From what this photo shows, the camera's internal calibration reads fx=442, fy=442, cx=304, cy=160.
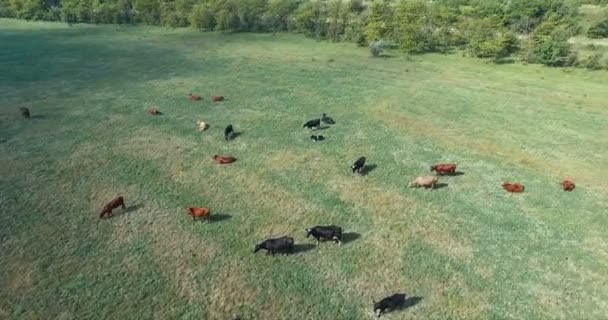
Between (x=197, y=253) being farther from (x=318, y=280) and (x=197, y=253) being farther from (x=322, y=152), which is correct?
(x=322, y=152)

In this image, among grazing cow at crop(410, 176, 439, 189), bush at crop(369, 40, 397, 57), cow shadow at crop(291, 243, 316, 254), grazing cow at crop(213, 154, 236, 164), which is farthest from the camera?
bush at crop(369, 40, 397, 57)

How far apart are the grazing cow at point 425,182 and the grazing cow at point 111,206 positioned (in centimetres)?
1402

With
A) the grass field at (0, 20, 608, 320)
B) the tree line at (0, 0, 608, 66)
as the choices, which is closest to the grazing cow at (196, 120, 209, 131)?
the grass field at (0, 20, 608, 320)

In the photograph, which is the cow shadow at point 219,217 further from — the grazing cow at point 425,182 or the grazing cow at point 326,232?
the grazing cow at point 425,182

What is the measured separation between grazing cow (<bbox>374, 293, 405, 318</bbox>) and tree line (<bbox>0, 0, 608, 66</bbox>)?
4238 centimetres

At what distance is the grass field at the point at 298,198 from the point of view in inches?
612

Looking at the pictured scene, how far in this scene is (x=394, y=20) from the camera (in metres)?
57.4

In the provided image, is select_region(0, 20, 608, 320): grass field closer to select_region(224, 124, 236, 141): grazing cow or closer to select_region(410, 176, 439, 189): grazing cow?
select_region(410, 176, 439, 189): grazing cow

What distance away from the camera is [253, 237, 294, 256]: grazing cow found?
1728 centimetres

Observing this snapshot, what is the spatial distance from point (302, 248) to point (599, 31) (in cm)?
5313

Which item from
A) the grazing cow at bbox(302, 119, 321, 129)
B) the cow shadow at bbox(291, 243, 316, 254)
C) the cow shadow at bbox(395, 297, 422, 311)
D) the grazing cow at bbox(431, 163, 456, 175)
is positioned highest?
the grazing cow at bbox(302, 119, 321, 129)

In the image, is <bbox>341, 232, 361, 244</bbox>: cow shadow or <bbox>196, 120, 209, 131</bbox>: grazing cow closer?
<bbox>341, 232, 361, 244</bbox>: cow shadow

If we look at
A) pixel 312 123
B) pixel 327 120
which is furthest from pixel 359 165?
pixel 327 120

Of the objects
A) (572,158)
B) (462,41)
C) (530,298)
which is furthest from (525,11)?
(530,298)
